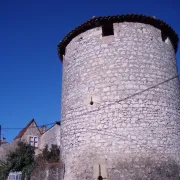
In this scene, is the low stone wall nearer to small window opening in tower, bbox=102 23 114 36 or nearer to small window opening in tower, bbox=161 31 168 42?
small window opening in tower, bbox=102 23 114 36

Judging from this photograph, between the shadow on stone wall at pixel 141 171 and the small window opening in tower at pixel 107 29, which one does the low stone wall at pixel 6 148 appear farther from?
the shadow on stone wall at pixel 141 171

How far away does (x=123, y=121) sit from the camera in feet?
25.7

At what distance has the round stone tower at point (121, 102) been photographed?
299 inches

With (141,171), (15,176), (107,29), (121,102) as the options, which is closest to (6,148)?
(15,176)

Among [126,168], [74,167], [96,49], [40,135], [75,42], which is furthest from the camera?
[40,135]

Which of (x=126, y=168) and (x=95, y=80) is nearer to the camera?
(x=126, y=168)

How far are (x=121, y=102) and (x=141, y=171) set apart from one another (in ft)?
7.57

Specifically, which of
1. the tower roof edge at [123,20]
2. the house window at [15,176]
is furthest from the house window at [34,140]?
the tower roof edge at [123,20]

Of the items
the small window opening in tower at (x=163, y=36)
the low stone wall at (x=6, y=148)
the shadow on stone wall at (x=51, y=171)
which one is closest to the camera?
the shadow on stone wall at (x=51, y=171)

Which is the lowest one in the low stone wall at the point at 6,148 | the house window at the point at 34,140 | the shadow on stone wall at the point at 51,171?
the shadow on stone wall at the point at 51,171

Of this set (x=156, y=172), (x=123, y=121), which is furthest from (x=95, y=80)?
(x=156, y=172)

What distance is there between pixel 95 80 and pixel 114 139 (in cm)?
228

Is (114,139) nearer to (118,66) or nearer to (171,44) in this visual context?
(118,66)

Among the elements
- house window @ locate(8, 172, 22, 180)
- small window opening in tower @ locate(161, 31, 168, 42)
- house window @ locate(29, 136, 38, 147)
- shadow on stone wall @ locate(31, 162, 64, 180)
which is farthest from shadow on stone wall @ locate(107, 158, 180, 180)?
house window @ locate(29, 136, 38, 147)
